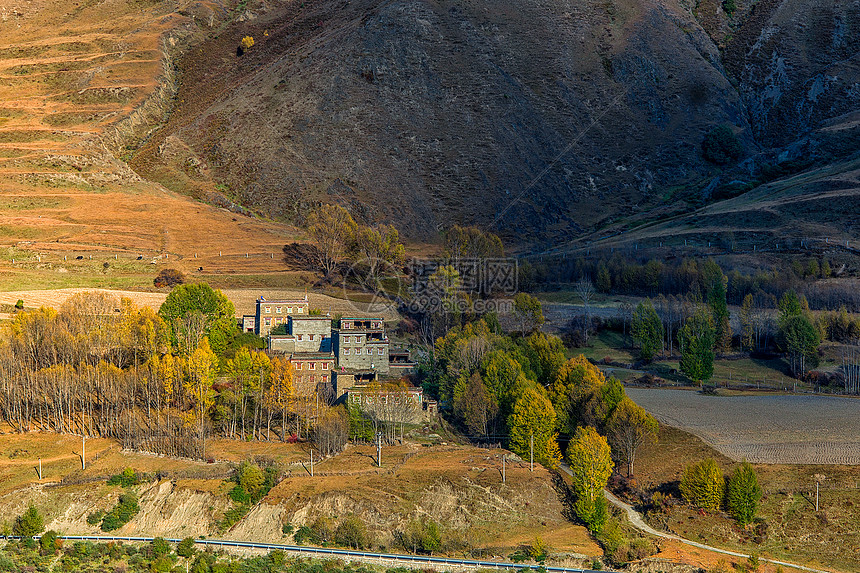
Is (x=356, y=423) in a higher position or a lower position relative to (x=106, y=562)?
→ higher

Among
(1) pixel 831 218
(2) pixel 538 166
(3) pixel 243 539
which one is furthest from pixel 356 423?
(2) pixel 538 166

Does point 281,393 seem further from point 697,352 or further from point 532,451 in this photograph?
point 697,352

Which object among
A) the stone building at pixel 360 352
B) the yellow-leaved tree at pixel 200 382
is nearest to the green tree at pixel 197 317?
the yellow-leaved tree at pixel 200 382

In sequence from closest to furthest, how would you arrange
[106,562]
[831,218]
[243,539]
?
1. [106,562]
2. [243,539]
3. [831,218]

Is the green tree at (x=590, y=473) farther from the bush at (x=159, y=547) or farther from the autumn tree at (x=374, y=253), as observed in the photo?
the autumn tree at (x=374, y=253)

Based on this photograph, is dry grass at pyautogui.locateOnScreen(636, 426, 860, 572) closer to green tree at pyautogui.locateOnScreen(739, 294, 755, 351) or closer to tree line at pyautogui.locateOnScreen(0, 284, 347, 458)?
tree line at pyautogui.locateOnScreen(0, 284, 347, 458)

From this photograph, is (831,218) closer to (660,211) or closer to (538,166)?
(660,211)
